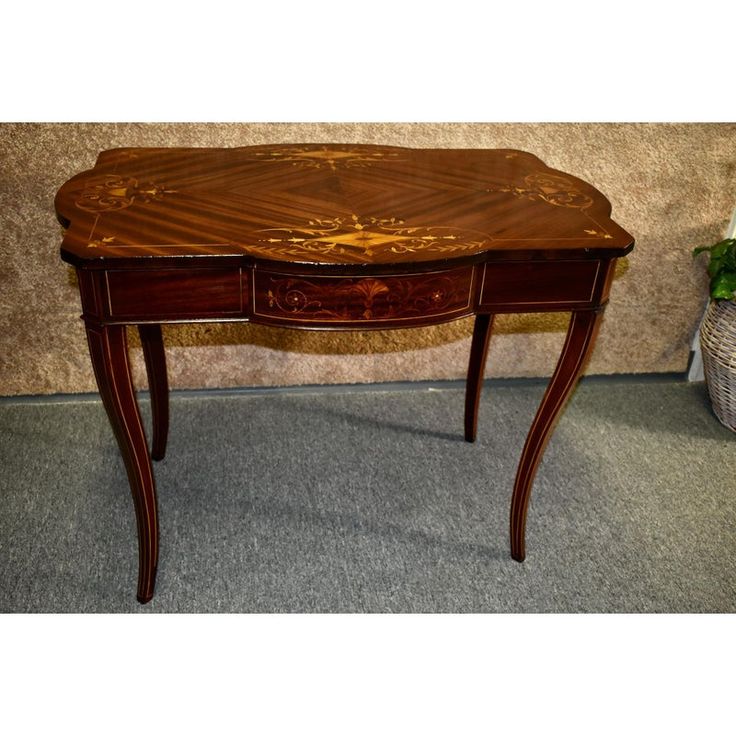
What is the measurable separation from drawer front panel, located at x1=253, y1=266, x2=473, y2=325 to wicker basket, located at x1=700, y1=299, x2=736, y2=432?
1.24 meters

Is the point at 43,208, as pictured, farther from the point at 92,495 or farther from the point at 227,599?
the point at 227,599

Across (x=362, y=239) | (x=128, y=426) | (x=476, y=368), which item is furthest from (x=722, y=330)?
(x=128, y=426)

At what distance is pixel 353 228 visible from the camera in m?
1.49

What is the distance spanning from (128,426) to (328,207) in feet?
1.93

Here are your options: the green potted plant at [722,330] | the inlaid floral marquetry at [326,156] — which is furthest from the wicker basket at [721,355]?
the inlaid floral marquetry at [326,156]

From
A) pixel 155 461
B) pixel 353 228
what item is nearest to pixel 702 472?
pixel 353 228

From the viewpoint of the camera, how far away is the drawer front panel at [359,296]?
142cm

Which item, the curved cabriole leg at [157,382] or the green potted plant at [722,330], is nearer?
the curved cabriole leg at [157,382]

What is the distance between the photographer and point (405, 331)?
8.31ft

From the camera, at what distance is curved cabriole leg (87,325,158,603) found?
1469mm

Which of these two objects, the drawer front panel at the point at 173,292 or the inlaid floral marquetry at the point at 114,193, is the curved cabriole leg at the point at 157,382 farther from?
the drawer front panel at the point at 173,292

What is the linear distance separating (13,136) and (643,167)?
1.80 meters

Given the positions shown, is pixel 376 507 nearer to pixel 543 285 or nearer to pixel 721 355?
pixel 543 285

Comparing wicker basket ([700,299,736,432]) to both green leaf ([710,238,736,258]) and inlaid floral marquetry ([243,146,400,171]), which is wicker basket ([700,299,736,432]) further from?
inlaid floral marquetry ([243,146,400,171])
